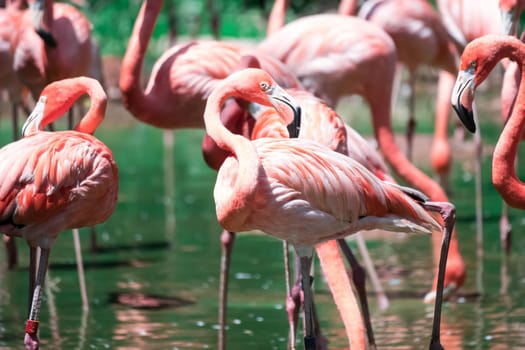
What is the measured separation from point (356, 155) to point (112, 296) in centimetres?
174

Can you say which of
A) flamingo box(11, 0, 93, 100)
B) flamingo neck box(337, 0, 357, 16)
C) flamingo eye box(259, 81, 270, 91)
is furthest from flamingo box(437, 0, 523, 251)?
flamingo eye box(259, 81, 270, 91)

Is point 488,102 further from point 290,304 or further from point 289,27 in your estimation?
point 290,304

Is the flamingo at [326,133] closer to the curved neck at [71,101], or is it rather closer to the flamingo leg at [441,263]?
the flamingo leg at [441,263]

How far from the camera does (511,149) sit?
168 inches

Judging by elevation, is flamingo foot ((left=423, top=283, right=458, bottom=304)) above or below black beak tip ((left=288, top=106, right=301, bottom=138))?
below

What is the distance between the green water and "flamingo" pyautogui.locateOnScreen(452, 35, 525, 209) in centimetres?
81

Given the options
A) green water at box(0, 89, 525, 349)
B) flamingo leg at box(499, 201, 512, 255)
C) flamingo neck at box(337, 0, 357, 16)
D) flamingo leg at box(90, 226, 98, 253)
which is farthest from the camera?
flamingo neck at box(337, 0, 357, 16)

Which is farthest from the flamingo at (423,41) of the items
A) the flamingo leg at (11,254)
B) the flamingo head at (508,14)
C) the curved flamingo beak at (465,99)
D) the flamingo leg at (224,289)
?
the curved flamingo beak at (465,99)

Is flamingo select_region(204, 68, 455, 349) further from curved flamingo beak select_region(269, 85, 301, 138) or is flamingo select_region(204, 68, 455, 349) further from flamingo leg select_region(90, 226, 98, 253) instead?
flamingo leg select_region(90, 226, 98, 253)

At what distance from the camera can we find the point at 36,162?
4.10 metres

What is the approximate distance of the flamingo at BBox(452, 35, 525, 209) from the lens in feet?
13.4

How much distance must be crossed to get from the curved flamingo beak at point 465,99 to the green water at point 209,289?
116 centimetres

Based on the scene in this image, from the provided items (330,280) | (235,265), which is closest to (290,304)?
(330,280)

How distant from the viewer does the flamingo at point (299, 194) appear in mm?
3725
